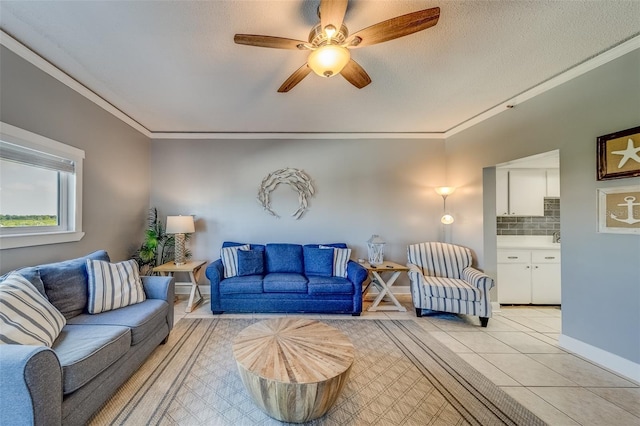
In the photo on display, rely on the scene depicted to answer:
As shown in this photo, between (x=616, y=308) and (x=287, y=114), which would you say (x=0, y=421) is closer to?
(x=287, y=114)

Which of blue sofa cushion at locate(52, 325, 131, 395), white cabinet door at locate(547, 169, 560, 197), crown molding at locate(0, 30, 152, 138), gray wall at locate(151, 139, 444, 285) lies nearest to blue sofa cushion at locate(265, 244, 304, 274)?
gray wall at locate(151, 139, 444, 285)

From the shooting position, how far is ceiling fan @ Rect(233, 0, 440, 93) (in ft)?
4.60

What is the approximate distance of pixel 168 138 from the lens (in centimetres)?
404

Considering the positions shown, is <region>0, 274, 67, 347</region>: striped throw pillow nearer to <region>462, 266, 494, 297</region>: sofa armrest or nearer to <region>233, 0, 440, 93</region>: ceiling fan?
<region>233, 0, 440, 93</region>: ceiling fan

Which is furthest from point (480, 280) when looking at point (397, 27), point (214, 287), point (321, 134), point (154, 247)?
point (154, 247)

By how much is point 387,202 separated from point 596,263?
247 centimetres

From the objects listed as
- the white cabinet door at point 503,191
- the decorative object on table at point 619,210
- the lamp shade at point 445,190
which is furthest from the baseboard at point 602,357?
the lamp shade at point 445,190

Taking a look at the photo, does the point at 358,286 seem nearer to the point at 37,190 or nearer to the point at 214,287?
the point at 214,287

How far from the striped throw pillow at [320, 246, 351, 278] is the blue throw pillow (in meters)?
1.05

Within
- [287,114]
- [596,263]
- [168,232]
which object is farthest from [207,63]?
[596,263]

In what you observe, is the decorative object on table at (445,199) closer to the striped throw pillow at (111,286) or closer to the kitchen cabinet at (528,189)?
the kitchen cabinet at (528,189)

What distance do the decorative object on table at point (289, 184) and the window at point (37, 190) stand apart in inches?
86.3

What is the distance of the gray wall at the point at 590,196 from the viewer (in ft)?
6.52

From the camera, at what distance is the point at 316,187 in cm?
412
